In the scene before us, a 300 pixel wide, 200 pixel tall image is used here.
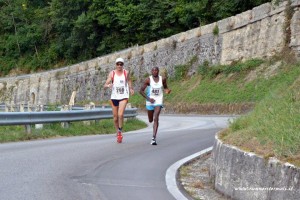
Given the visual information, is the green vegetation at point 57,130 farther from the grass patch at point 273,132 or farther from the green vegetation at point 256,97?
the grass patch at point 273,132

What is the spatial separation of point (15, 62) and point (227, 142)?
2574 inches

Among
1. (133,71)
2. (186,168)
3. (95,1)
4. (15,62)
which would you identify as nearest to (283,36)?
(133,71)

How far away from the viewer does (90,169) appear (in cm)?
870

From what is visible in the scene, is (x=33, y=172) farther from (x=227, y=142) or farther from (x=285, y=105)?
(x=285, y=105)

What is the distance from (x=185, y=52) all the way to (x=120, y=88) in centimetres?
2502

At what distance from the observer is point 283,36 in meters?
29.9

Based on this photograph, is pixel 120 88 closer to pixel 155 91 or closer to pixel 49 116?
pixel 155 91

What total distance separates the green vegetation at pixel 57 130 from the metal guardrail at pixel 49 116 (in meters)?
0.26

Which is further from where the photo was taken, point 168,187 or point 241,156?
point 168,187

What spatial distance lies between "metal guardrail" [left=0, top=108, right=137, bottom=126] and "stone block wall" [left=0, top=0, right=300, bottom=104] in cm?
1512

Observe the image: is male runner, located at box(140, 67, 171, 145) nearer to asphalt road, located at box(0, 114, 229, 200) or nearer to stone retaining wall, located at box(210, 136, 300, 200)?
asphalt road, located at box(0, 114, 229, 200)

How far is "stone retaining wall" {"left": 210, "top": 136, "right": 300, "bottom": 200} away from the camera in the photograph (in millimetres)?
5691

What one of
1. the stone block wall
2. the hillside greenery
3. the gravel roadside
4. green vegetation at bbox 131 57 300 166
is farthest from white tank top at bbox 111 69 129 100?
the hillside greenery

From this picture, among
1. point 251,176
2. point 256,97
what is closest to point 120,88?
point 251,176
